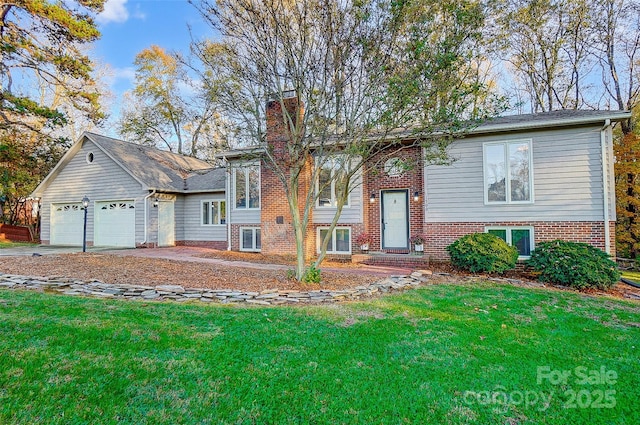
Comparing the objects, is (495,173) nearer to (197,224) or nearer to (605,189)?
(605,189)

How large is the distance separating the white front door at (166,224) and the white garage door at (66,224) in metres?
3.99

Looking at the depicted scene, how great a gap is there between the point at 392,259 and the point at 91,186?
13.6 m

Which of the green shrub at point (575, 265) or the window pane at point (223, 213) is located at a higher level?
the window pane at point (223, 213)

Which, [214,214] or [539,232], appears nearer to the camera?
[539,232]

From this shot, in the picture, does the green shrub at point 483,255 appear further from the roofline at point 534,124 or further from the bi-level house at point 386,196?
the roofline at point 534,124

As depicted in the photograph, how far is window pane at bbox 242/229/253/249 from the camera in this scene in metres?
12.7

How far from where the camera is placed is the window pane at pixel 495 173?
367 inches

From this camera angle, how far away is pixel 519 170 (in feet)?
30.1

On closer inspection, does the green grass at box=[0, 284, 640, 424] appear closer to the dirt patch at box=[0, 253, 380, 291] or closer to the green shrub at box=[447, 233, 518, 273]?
the dirt patch at box=[0, 253, 380, 291]

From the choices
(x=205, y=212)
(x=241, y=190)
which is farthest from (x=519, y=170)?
(x=205, y=212)

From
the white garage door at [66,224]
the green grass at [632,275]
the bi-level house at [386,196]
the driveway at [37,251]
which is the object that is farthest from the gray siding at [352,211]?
the white garage door at [66,224]

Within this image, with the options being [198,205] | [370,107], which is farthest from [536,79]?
[198,205]

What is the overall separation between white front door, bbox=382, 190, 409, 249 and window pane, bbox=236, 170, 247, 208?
5.33 m

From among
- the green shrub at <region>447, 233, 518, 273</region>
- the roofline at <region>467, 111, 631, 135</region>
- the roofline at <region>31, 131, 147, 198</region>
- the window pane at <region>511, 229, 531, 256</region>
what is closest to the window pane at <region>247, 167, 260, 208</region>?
the roofline at <region>31, 131, 147, 198</region>
